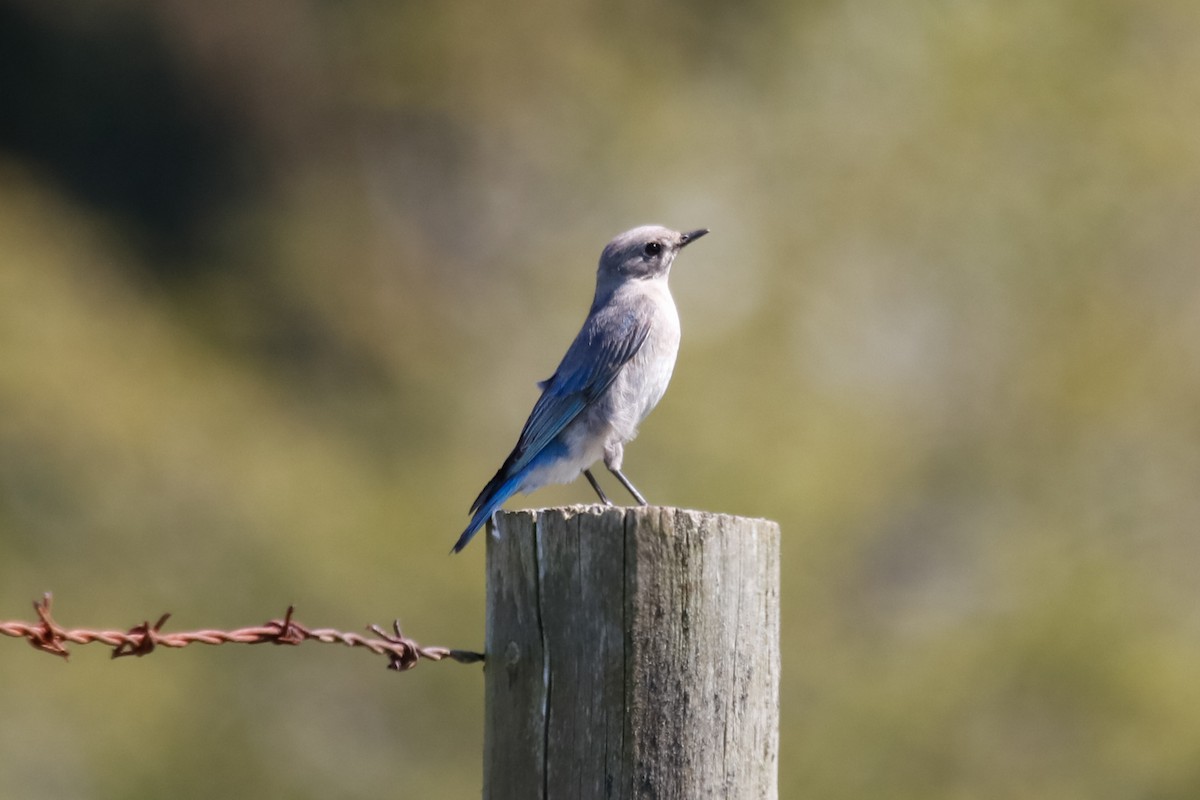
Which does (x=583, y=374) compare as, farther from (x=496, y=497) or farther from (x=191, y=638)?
(x=191, y=638)

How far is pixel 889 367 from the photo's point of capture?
13344mm

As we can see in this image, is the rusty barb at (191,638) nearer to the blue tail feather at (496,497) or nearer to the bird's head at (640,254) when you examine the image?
the blue tail feather at (496,497)

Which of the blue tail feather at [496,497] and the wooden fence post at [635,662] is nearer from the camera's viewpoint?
the wooden fence post at [635,662]

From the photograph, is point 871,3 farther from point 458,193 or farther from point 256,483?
point 256,483

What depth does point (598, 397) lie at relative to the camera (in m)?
6.11

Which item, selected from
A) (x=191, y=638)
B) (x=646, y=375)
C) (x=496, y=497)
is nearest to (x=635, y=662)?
(x=191, y=638)

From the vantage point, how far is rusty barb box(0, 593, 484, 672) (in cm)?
313

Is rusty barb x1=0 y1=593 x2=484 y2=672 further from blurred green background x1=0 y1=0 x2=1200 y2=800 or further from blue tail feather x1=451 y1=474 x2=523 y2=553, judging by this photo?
blurred green background x1=0 y1=0 x2=1200 y2=800

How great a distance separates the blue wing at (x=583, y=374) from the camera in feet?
19.5

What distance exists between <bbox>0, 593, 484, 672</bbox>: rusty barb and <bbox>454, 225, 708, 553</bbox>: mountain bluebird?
1975 mm

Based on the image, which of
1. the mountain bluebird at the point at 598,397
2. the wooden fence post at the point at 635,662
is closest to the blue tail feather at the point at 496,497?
the mountain bluebird at the point at 598,397

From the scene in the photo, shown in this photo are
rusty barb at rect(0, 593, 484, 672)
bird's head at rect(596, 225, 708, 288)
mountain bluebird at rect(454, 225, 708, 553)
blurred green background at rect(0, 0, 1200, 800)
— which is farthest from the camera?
blurred green background at rect(0, 0, 1200, 800)

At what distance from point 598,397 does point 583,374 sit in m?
0.11

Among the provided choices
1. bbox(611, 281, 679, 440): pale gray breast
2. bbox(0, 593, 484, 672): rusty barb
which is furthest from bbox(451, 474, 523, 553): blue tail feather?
bbox(0, 593, 484, 672): rusty barb
